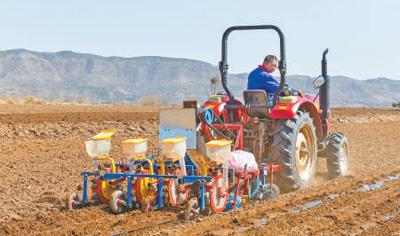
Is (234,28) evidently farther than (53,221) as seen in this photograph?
Yes

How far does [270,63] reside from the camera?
795 cm

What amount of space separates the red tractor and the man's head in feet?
1.04

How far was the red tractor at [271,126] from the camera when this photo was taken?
7.52 meters

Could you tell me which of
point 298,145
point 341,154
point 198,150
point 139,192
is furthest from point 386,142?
point 139,192

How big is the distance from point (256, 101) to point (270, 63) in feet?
1.80

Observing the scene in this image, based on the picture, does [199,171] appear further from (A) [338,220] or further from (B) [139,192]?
(A) [338,220]

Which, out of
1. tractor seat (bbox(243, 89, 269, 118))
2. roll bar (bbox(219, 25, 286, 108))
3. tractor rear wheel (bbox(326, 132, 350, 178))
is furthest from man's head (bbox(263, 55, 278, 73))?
tractor rear wheel (bbox(326, 132, 350, 178))

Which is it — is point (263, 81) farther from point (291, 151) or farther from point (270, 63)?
point (291, 151)

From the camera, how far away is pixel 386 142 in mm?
15898

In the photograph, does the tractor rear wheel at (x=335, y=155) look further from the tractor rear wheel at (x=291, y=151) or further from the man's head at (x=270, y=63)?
the man's head at (x=270, y=63)

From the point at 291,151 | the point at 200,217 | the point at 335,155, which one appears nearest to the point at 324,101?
the point at 335,155

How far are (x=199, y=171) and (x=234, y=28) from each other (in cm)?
224

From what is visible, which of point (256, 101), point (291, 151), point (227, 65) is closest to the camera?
point (291, 151)

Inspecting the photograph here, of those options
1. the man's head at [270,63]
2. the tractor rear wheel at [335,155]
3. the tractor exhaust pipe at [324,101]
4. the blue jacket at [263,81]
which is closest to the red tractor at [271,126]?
the blue jacket at [263,81]
